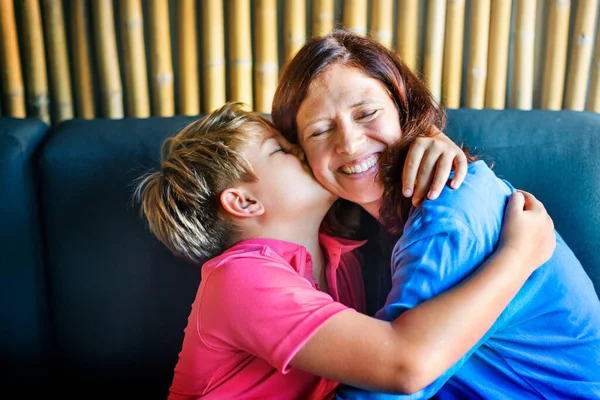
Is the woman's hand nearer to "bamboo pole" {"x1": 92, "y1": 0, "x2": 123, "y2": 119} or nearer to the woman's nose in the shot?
the woman's nose

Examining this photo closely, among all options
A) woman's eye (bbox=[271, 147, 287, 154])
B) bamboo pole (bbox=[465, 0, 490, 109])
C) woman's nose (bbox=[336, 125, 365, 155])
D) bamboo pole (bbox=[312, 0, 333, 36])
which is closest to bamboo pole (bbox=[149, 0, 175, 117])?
bamboo pole (bbox=[312, 0, 333, 36])

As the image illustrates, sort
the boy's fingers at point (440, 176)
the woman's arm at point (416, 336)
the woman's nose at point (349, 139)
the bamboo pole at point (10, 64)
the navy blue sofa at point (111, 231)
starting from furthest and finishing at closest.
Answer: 1. the bamboo pole at point (10, 64)
2. the navy blue sofa at point (111, 231)
3. the woman's nose at point (349, 139)
4. the boy's fingers at point (440, 176)
5. the woman's arm at point (416, 336)

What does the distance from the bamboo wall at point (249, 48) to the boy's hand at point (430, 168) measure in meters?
0.63

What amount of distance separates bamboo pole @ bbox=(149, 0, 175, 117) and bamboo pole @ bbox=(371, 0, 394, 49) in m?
0.54

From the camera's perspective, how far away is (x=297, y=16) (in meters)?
1.55

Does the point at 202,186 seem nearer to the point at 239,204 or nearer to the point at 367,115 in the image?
the point at 239,204

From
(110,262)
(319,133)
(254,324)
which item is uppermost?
(319,133)

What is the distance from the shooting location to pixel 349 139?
107 cm

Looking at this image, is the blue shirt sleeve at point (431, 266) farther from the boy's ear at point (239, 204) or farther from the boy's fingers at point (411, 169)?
the boy's ear at point (239, 204)

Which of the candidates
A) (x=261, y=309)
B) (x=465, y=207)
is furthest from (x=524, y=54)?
(x=261, y=309)

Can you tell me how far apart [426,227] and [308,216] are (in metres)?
0.33

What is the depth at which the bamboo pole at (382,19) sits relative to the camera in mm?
1543

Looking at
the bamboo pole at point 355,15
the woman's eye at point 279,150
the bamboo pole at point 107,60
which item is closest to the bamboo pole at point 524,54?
the bamboo pole at point 355,15

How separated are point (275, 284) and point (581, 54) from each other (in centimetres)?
114
